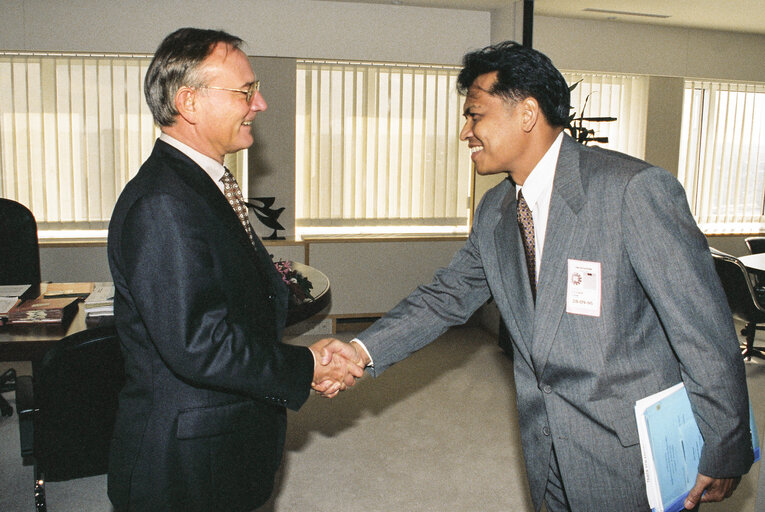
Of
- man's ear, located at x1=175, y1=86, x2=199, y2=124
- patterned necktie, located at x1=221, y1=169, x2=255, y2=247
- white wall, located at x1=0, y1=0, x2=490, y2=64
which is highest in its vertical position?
white wall, located at x1=0, y1=0, x2=490, y2=64

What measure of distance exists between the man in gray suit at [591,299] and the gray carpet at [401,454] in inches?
62.8

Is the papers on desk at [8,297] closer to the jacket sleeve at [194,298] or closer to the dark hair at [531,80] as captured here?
the jacket sleeve at [194,298]

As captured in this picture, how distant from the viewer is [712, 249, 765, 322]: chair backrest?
488 centimetres

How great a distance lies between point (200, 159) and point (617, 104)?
6215 millimetres

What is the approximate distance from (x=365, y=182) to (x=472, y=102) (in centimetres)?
450

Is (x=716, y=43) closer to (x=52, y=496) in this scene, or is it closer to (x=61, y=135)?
(x=61, y=135)

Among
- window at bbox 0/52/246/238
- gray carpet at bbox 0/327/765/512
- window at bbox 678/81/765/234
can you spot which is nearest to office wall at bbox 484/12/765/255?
window at bbox 678/81/765/234

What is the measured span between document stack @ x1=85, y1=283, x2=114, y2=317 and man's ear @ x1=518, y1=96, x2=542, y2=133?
92.4 inches

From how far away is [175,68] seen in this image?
1633 millimetres

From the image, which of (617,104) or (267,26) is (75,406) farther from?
(617,104)

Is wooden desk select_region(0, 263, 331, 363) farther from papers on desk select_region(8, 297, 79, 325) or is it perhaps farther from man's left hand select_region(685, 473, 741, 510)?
man's left hand select_region(685, 473, 741, 510)

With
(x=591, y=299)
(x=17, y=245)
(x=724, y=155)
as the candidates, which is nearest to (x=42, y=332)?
(x=17, y=245)

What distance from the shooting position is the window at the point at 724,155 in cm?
729

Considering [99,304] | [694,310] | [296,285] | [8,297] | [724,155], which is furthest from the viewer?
[724,155]
